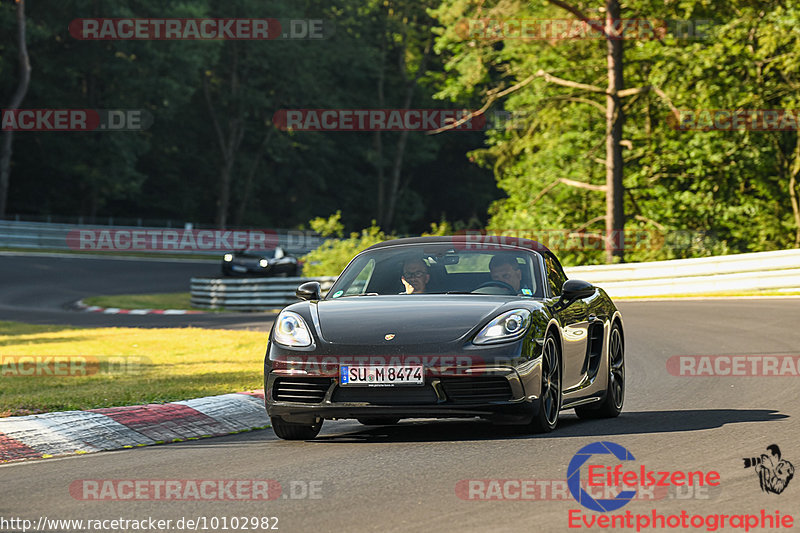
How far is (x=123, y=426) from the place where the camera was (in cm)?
910

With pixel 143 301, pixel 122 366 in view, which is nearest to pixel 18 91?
pixel 143 301

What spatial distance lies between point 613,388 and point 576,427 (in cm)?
92

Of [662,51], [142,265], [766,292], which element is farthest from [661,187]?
[142,265]

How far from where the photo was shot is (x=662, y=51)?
34.9 metres

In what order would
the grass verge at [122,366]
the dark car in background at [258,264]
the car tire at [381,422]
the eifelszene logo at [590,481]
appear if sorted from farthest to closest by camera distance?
the dark car in background at [258,264]
the grass verge at [122,366]
the car tire at [381,422]
the eifelszene logo at [590,481]

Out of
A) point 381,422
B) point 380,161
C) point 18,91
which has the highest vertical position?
point 18,91

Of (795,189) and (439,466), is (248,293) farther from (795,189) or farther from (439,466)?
(439,466)

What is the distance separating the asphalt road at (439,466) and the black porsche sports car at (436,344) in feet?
0.91

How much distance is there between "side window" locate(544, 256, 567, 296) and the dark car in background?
30.1 m

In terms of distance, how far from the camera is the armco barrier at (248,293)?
30641mm

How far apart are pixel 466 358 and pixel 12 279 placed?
32662mm

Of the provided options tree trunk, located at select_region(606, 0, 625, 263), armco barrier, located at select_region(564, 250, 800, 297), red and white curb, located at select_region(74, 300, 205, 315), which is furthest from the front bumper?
tree trunk, located at select_region(606, 0, 625, 263)

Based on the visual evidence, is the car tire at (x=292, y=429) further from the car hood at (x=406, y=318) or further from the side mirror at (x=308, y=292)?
the side mirror at (x=308, y=292)

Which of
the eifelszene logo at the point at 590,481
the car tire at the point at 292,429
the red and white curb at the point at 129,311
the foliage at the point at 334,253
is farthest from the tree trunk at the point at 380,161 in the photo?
the eifelszene logo at the point at 590,481
